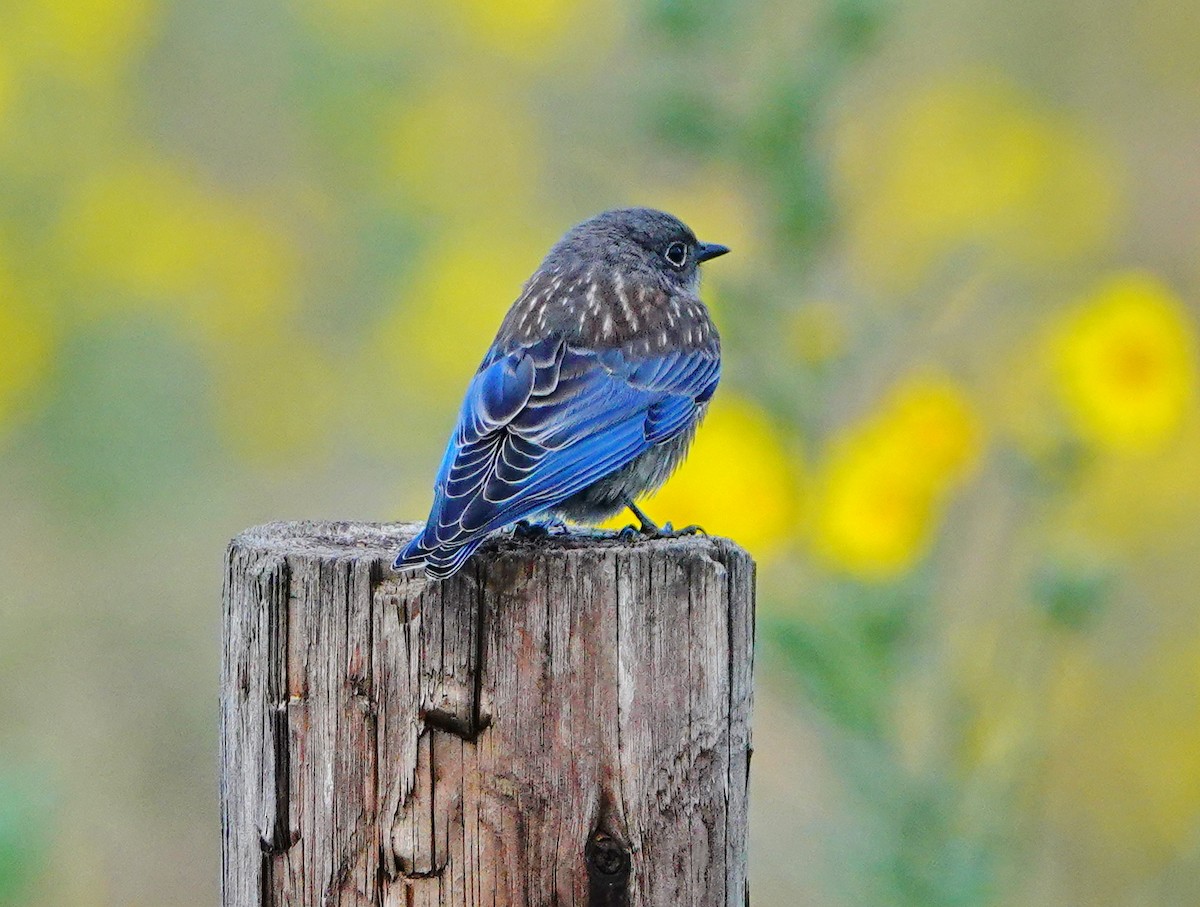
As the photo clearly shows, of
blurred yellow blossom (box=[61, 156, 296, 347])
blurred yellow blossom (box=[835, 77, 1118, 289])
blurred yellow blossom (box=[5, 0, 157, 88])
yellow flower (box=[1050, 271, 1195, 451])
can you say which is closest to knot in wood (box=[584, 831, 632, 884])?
yellow flower (box=[1050, 271, 1195, 451])

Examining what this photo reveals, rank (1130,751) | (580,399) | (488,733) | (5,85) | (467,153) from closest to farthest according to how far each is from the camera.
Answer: (488,733) → (580,399) → (1130,751) → (5,85) → (467,153)

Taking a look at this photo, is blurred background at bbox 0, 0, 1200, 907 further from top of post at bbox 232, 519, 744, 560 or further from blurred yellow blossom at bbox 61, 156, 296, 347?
top of post at bbox 232, 519, 744, 560

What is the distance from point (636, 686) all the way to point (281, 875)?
70 cm

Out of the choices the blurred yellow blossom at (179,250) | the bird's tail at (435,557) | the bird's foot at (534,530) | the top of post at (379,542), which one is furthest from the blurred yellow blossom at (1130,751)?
the blurred yellow blossom at (179,250)

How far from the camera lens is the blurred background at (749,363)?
5.29m

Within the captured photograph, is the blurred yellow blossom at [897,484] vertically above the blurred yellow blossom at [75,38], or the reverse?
the blurred yellow blossom at [75,38]

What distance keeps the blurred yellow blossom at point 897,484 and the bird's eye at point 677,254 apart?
868mm

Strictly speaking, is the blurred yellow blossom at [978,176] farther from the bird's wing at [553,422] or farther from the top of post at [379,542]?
the top of post at [379,542]

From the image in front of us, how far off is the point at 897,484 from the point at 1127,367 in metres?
0.90

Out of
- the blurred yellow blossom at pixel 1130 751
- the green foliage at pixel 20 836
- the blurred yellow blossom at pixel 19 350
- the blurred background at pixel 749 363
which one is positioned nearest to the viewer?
the green foliage at pixel 20 836

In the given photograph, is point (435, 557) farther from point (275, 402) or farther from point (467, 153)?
point (467, 153)

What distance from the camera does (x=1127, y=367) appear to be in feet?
18.3

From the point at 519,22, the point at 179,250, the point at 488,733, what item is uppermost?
the point at 519,22

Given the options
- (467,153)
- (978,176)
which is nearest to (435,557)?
(978,176)
